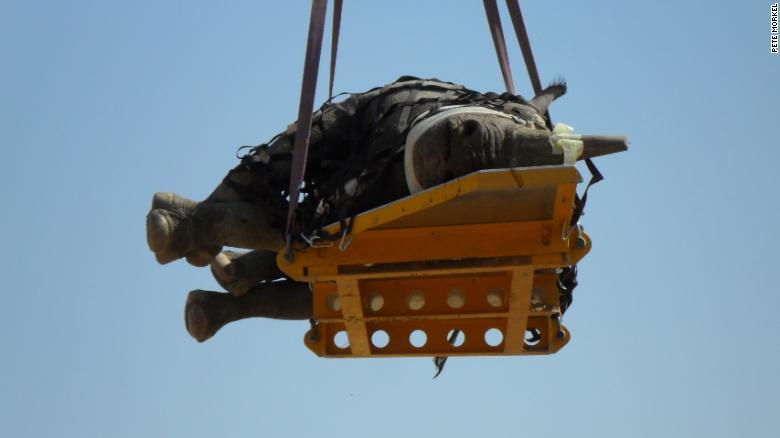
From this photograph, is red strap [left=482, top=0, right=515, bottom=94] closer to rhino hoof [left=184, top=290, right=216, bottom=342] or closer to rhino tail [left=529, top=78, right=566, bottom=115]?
rhino tail [left=529, top=78, right=566, bottom=115]

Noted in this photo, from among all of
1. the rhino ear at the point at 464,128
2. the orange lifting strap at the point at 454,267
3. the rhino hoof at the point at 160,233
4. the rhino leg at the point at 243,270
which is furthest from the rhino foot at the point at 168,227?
Result: the rhino ear at the point at 464,128

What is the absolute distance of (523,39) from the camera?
10.1m

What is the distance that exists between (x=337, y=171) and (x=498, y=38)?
1.80 metres

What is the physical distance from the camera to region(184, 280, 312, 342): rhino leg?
10250 millimetres

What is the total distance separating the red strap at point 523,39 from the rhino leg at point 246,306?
7.22 ft

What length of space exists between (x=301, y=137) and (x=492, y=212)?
4.08 ft

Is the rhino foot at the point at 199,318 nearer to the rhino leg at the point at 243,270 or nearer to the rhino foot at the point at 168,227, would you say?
the rhino leg at the point at 243,270

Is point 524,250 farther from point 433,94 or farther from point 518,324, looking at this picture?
point 433,94

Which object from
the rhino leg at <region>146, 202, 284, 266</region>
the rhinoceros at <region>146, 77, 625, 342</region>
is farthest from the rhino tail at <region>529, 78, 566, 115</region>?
the rhino leg at <region>146, 202, 284, 266</region>

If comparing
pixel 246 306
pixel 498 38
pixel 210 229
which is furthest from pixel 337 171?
pixel 498 38

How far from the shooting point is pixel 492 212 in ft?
27.2

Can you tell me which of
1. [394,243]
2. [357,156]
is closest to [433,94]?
[357,156]

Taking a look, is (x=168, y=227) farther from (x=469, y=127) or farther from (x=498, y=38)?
(x=498, y=38)

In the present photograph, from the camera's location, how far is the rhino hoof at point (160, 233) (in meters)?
9.62
